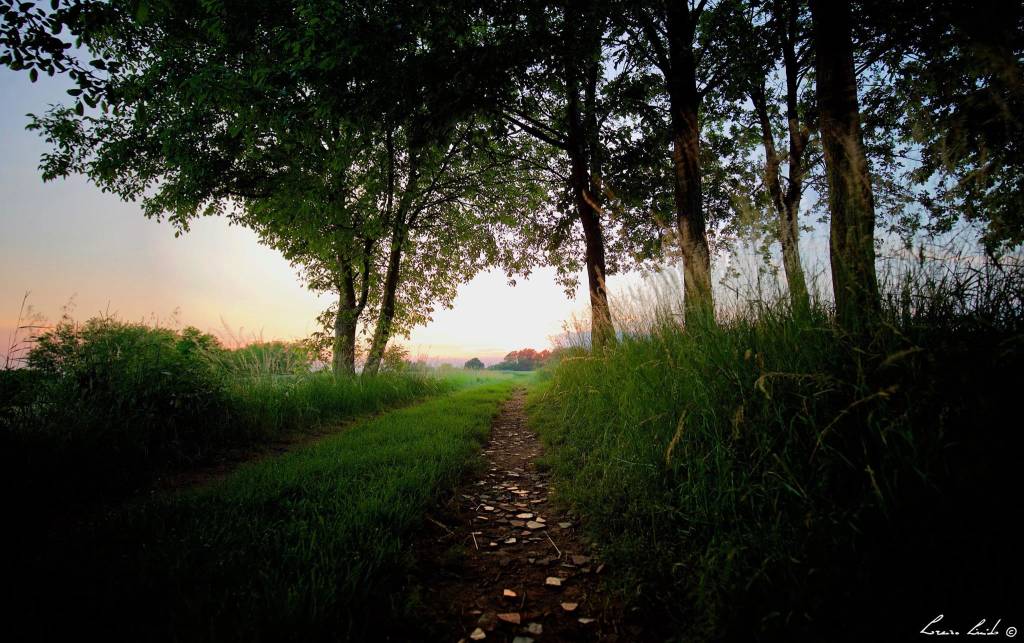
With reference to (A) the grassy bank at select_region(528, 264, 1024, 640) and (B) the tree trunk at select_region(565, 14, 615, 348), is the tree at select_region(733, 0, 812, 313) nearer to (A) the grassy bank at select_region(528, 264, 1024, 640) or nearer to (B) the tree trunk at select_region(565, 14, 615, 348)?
(A) the grassy bank at select_region(528, 264, 1024, 640)

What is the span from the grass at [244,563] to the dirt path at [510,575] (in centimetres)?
22

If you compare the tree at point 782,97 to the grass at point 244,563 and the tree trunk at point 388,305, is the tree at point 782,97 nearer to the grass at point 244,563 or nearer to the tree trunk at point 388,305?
the grass at point 244,563

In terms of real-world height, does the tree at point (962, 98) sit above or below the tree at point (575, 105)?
below

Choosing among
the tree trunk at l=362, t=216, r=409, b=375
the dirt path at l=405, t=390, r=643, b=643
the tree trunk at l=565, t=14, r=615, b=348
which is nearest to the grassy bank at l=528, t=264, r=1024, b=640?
the dirt path at l=405, t=390, r=643, b=643

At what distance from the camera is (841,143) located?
338 centimetres

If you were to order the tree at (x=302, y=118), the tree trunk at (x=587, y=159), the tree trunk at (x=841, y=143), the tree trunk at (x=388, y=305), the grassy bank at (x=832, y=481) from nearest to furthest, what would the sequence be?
1. the grassy bank at (x=832, y=481)
2. the tree trunk at (x=841, y=143)
3. the tree at (x=302, y=118)
4. the tree trunk at (x=587, y=159)
5. the tree trunk at (x=388, y=305)

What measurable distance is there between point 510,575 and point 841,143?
455cm

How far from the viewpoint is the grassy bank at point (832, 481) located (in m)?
1.45

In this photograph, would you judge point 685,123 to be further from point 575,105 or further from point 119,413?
point 119,413

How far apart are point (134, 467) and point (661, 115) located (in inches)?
408

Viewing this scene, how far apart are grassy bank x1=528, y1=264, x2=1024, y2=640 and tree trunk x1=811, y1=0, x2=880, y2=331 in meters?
0.71

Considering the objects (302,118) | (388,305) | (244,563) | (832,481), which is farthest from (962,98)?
(388,305)

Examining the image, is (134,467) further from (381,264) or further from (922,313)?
(381,264)

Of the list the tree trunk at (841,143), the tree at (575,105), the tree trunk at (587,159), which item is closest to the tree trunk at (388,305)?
the tree at (575,105)
